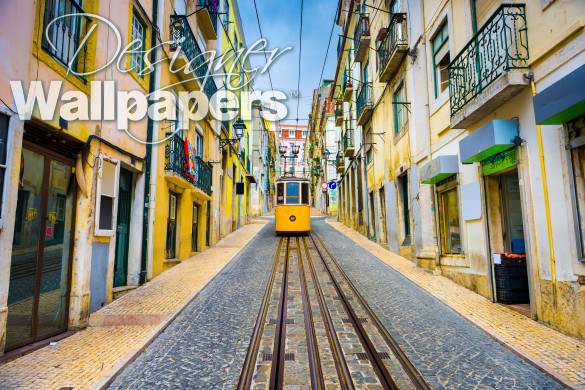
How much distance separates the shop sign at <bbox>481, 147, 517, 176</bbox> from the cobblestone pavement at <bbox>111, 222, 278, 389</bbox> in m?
4.75

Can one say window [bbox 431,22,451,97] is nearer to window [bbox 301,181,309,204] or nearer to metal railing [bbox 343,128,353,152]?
window [bbox 301,181,309,204]

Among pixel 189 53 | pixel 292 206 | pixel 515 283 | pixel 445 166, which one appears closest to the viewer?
pixel 515 283

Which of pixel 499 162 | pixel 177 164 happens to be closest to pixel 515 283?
pixel 499 162

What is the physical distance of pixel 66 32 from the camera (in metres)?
5.11

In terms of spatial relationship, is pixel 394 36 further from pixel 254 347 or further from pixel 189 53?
pixel 254 347

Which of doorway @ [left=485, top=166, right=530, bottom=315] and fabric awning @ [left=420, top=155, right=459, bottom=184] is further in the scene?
fabric awning @ [left=420, top=155, right=459, bottom=184]

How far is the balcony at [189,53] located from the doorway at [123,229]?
3.57 m

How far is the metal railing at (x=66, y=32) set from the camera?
4664 mm

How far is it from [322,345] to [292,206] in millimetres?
12645

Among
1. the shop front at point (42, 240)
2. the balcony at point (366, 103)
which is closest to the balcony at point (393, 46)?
the balcony at point (366, 103)

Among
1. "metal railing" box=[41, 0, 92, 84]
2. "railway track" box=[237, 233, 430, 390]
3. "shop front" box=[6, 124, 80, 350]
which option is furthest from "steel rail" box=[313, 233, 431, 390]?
"metal railing" box=[41, 0, 92, 84]

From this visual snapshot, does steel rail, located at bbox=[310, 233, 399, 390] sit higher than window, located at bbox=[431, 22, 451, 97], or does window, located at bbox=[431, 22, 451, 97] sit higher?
window, located at bbox=[431, 22, 451, 97]

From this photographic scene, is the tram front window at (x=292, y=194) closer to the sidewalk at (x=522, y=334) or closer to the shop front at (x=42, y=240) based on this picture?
the sidewalk at (x=522, y=334)

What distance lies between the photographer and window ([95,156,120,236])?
5.61 m
